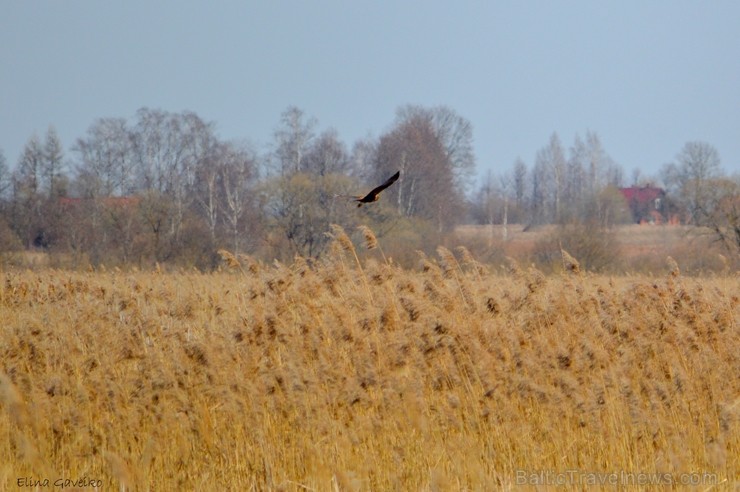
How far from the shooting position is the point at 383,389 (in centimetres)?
613

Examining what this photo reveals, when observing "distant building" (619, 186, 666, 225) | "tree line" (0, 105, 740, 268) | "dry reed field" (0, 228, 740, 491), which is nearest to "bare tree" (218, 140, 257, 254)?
"tree line" (0, 105, 740, 268)

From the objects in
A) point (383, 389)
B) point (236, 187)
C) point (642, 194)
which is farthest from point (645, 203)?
point (383, 389)

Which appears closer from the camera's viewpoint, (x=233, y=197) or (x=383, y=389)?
(x=383, y=389)

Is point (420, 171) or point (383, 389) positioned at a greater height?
point (420, 171)

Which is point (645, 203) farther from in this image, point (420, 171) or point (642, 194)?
point (420, 171)

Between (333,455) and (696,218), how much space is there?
124ft

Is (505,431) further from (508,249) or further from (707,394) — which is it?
(508,249)

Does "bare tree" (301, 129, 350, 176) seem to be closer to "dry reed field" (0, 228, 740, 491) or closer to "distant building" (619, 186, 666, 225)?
"dry reed field" (0, 228, 740, 491)

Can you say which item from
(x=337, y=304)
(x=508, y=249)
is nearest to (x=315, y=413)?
(x=337, y=304)

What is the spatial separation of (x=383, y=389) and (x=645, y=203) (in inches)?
2903

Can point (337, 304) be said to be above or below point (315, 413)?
above

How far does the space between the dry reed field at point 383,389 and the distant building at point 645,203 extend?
63.9 m

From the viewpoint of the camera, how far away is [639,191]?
79.9 meters

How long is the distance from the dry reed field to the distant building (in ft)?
210
